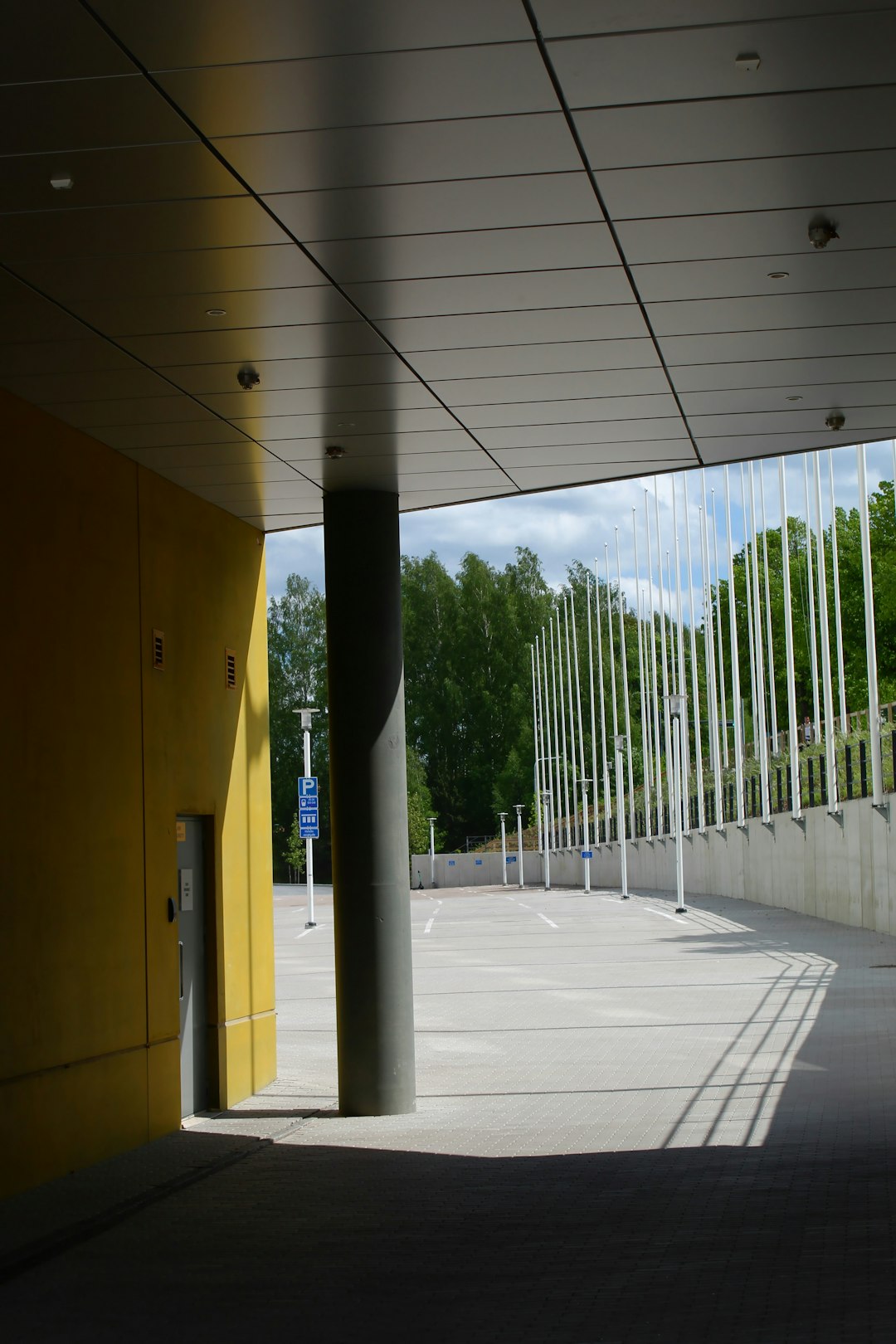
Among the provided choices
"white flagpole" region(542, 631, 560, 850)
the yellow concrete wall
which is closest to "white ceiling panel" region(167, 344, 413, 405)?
the yellow concrete wall

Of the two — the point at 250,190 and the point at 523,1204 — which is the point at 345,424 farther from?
the point at 523,1204

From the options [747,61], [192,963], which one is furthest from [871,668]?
[747,61]

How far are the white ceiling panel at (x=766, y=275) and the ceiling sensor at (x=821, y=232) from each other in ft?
0.78

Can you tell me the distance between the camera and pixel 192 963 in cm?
1177

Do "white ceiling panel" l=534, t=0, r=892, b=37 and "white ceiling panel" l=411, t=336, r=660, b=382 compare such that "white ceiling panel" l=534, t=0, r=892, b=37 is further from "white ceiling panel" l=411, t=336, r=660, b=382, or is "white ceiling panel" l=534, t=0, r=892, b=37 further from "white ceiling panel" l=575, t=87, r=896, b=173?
"white ceiling panel" l=411, t=336, r=660, b=382

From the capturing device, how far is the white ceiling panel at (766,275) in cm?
732

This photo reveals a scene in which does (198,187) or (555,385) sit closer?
(198,187)

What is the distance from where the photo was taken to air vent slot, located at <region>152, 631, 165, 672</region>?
11.1 meters

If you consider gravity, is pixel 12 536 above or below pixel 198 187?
below

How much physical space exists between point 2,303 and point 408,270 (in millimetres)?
1884

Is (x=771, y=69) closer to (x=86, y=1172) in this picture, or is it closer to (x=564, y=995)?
(x=86, y=1172)

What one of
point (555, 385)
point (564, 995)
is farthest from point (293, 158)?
point (564, 995)

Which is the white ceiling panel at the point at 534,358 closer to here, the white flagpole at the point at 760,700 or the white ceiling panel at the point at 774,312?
the white ceiling panel at the point at 774,312

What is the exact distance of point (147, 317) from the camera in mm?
7816
